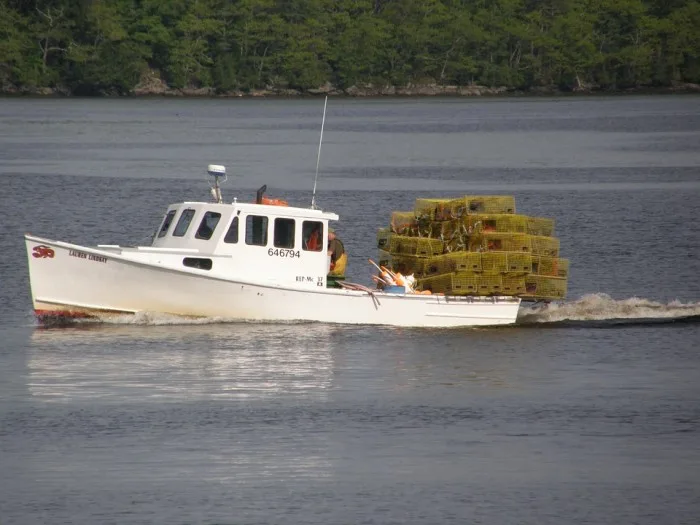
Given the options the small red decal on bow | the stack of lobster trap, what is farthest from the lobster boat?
the stack of lobster trap

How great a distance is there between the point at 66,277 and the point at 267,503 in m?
11.3

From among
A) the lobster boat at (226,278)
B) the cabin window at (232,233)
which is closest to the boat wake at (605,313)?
the lobster boat at (226,278)

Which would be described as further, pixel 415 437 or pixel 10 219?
pixel 10 219

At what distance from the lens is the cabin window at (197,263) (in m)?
32.9

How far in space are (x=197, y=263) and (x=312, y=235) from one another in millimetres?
2159

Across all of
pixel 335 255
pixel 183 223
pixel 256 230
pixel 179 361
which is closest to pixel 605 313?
pixel 335 255

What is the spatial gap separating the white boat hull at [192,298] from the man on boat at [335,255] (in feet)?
3.19

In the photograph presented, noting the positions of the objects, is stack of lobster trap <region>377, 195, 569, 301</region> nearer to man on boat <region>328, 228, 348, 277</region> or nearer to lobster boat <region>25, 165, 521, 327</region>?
lobster boat <region>25, 165, 521, 327</region>

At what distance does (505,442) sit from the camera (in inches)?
997

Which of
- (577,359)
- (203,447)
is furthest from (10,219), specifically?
(203,447)

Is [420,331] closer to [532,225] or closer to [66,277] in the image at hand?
[532,225]

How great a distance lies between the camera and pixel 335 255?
111 feet

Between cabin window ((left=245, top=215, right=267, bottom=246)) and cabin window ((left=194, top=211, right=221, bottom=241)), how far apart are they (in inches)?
22.9

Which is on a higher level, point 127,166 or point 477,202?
point 477,202
